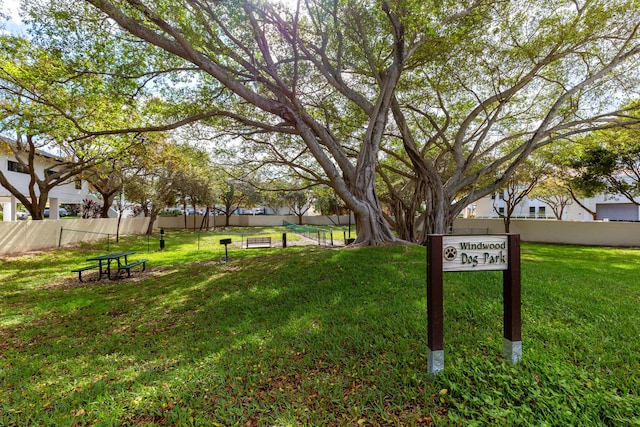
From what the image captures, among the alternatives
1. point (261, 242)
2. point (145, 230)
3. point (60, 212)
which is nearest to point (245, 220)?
point (145, 230)

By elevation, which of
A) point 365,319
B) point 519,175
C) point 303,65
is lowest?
point 365,319

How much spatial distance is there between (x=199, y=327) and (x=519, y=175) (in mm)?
20645

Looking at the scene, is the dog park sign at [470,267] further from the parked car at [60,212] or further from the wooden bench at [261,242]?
the parked car at [60,212]

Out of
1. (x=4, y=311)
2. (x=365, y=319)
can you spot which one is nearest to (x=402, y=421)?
(x=365, y=319)

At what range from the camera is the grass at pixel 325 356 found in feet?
7.88

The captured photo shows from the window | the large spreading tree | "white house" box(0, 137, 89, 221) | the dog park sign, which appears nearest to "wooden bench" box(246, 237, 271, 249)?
the large spreading tree

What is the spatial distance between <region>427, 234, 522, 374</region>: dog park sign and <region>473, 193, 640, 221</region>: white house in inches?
956

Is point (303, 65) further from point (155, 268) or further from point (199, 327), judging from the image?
point (199, 327)

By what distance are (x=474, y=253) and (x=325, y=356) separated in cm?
183

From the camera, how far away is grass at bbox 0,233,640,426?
2.40 metres

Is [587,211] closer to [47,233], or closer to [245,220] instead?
[245,220]

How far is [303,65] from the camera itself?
1063 cm

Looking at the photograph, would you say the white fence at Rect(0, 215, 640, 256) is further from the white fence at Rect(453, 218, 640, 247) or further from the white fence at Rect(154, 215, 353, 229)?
the white fence at Rect(154, 215, 353, 229)

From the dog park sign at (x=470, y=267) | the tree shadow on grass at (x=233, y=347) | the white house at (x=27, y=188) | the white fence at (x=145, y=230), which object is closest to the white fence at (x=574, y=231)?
the white fence at (x=145, y=230)
